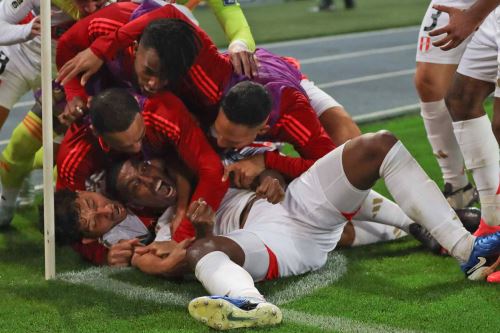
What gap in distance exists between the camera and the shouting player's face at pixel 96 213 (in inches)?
192

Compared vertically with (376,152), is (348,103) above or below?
below

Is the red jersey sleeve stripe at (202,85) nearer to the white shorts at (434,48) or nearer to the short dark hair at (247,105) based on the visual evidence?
the short dark hair at (247,105)

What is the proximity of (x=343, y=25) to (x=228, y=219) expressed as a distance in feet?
39.4

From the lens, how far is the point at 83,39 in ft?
16.8

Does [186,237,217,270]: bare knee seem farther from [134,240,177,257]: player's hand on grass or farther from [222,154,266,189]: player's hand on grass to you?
[222,154,266,189]: player's hand on grass

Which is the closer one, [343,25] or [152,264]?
[152,264]

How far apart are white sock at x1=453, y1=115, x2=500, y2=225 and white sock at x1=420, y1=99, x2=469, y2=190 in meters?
Result: 0.42

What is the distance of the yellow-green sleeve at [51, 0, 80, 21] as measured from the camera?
5560 mm

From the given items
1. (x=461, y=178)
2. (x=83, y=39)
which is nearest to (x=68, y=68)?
(x=83, y=39)

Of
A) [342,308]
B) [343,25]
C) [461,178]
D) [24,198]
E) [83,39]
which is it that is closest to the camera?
[342,308]

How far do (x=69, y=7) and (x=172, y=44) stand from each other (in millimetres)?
1050

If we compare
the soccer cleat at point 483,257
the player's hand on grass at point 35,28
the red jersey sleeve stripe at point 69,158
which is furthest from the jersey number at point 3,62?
the soccer cleat at point 483,257

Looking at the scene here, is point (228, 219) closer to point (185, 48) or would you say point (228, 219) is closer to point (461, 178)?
point (185, 48)

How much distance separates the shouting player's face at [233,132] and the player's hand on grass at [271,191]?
220mm
